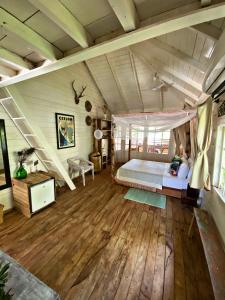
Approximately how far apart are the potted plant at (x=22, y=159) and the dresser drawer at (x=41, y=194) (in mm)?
430

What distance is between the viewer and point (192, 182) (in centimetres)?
196

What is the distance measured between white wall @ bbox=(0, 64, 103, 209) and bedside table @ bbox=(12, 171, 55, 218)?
265 mm

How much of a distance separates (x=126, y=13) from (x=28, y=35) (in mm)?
824

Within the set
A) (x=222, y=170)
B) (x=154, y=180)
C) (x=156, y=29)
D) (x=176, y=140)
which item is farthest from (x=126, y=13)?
(x=176, y=140)

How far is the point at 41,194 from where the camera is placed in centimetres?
260

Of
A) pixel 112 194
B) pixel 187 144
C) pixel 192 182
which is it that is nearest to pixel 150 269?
pixel 192 182

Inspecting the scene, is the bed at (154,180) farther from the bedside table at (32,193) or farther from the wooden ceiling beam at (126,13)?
the wooden ceiling beam at (126,13)

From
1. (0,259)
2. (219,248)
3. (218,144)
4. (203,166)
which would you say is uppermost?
(218,144)

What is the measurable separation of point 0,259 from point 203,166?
2508 millimetres

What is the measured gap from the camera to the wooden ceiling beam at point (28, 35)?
0.96m

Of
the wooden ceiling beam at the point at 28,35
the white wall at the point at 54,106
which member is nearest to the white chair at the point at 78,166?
the white wall at the point at 54,106

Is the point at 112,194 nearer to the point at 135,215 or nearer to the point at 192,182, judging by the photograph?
the point at 135,215

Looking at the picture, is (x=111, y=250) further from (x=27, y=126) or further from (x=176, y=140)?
(x=176, y=140)

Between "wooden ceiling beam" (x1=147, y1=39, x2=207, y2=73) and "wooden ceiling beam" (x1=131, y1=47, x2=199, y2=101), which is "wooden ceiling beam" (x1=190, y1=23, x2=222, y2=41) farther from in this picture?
"wooden ceiling beam" (x1=131, y1=47, x2=199, y2=101)
